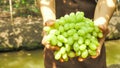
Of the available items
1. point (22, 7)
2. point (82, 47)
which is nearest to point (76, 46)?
point (82, 47)

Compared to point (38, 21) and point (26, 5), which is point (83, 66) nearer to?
point (38, 21)

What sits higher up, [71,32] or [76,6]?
[76,6]

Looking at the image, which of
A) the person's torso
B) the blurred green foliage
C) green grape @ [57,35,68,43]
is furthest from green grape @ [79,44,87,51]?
the blurred green foliage

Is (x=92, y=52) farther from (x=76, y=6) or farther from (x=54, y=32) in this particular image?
(x=76, y=6)

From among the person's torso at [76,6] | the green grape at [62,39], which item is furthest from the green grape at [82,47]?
the person's torso at [76,6]

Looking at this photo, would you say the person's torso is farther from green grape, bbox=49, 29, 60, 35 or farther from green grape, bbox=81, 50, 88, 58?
green grape, bbox=81, 50, 88, 58
